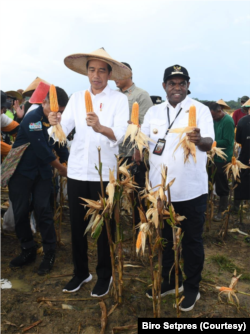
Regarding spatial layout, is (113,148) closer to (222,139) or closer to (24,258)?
(24,258)

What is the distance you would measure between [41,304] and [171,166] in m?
1.84

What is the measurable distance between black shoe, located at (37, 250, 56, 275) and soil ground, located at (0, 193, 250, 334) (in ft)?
0.20

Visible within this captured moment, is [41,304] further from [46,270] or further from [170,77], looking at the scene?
[170,77]

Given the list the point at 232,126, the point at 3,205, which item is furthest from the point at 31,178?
the point at 232,126

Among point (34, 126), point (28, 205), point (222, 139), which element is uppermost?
point (34, 126)

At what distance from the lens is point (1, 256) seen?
379 centimetres

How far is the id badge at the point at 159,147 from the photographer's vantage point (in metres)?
2.62

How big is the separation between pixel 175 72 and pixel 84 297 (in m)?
2.39

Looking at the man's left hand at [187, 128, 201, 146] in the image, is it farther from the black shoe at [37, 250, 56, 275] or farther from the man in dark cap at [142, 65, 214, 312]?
the black shoe at [37, 250, 56, 275]

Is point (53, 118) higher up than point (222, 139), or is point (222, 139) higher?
point (53, 118)

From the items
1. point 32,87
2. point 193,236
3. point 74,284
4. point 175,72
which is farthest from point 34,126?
point 32,87

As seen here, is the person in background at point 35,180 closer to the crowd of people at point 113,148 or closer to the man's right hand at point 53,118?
the crowd of people at point 113,148

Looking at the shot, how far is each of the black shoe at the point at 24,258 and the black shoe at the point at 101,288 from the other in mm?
1084

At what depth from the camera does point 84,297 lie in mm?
2885
